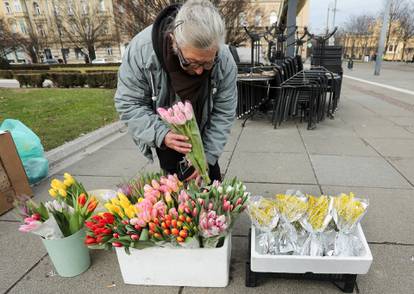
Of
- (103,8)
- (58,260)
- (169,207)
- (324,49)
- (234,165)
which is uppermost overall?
(103,8)

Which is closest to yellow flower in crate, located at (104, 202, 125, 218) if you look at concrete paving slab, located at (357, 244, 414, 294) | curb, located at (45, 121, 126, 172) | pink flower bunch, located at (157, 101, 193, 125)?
pink flower bunch, located at (157, 101, 193, 125)

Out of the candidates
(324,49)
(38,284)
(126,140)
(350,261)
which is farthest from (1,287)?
(324,49)

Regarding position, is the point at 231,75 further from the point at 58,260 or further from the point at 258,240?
the point at 58,260

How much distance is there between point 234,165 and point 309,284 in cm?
201

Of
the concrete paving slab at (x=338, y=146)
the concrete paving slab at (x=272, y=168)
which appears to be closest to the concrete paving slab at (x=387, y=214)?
the concrete paving slab at (x=272, y=168)

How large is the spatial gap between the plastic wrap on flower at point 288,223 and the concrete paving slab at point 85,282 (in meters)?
0.70

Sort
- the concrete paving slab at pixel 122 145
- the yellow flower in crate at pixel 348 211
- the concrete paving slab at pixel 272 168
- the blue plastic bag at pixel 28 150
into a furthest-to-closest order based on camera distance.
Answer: the concrete paving slab at pixel 122 145 < the concrete paving slab at pixel 272 168 < the blue plastic bag at pixel 28 150 < the yellow flower in crate at pixel 348 211

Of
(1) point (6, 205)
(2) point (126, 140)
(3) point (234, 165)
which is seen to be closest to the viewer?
(1) point (6, 205)

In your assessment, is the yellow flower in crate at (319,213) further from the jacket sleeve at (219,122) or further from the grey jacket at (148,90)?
the grey jacket at (148,90)

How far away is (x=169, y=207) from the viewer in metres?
1.63

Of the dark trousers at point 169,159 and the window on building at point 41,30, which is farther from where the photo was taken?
the window on building at point 41,30

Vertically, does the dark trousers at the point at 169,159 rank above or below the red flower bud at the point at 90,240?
above

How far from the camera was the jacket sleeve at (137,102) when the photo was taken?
1.66m

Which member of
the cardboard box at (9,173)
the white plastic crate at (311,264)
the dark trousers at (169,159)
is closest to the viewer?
the white plastic crate at (311,264)
